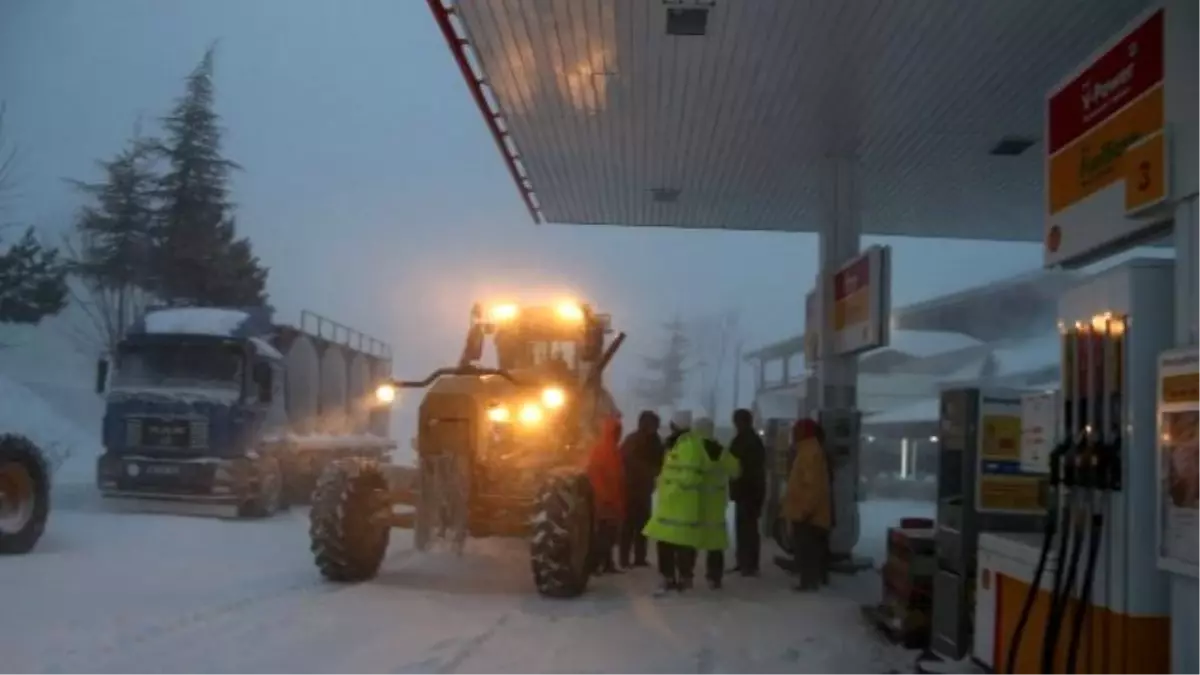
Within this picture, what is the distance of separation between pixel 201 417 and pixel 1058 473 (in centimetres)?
1532

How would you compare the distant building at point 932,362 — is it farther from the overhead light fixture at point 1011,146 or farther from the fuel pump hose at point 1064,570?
the fuel pump hose at point 1064,570

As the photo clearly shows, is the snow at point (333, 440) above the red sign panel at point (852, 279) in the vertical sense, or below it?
below

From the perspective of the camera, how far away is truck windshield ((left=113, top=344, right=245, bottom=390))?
19.8 meters

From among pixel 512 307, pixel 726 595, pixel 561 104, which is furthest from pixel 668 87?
pixel 726 595

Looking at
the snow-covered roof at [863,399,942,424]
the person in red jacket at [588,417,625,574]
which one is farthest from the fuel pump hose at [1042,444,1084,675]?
the snow-covered roof at [863,399,942,424]

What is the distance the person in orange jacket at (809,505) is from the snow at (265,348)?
1029cm

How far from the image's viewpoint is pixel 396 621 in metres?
9.99

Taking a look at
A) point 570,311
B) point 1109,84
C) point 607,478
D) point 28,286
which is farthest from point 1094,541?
point 28,286

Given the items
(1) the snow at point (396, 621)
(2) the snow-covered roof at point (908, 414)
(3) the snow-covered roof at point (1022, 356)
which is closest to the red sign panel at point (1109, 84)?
(1) the snow at point (396, 621)

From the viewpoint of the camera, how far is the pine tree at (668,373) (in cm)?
3988

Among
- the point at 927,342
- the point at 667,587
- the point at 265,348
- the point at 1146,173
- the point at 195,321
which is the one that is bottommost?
the point at 667,587

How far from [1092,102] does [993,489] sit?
268 centimetres

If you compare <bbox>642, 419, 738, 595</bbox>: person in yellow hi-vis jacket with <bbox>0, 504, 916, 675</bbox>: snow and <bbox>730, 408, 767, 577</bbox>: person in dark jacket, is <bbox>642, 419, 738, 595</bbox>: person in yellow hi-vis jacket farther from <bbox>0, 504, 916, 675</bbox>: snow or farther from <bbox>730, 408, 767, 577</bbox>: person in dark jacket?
<bbox>730, 408, 767, 577</bbox>: person in dark jacket

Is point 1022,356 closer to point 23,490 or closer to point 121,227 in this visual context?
point 23,490
